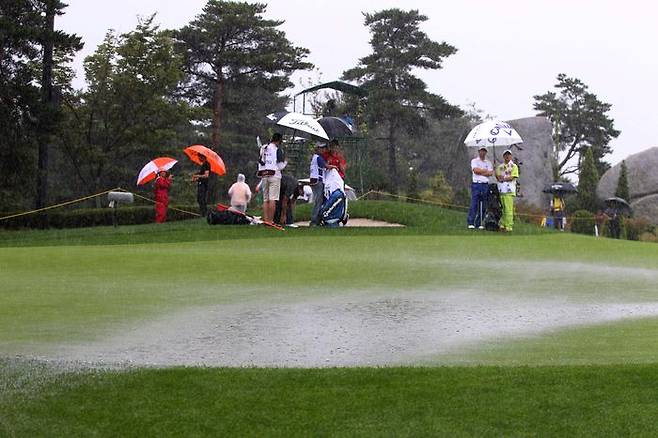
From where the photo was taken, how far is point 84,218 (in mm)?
37156

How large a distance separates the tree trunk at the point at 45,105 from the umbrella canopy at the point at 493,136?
611 inches

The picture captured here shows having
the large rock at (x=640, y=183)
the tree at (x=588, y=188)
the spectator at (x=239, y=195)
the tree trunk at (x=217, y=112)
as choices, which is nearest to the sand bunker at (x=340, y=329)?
the spectator at (x=239, y=195)

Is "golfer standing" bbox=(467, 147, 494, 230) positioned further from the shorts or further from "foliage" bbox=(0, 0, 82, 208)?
"foliage" bbox=(0, 0, 82, 208)

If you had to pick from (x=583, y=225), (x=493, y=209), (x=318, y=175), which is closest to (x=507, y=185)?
(x=493, y=209)

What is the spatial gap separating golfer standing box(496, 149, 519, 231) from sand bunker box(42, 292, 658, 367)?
14.4m

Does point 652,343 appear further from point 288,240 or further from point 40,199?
point 40,199

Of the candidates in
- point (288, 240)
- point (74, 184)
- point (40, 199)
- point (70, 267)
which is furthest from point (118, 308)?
point (74, 184)

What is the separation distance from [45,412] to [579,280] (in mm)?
11362

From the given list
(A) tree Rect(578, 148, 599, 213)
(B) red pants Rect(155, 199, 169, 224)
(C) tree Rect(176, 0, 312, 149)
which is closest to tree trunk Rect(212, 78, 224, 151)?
(C) tree Rect(176, 0, 312, 149)

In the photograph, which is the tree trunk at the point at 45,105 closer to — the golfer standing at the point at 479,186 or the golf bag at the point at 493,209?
the golfer standing at the point at 479,186

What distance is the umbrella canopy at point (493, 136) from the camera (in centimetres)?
2953

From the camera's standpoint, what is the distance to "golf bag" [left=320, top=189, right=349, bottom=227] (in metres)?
28.5

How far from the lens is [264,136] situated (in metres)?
75.6

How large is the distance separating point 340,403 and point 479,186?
2250 centimetres
